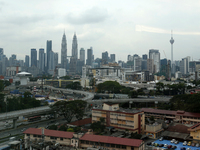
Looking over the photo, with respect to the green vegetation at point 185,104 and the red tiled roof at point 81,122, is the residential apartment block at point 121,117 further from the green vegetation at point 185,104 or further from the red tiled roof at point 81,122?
the green vegetation at point 185,104

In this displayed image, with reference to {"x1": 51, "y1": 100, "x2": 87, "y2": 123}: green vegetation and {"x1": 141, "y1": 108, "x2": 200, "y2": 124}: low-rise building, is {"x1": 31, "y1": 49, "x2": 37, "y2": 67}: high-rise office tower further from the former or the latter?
{"x1": 141, "y1": 108, "x2": 200, "y2": 124}: low-rise building

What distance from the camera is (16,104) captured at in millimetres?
19391

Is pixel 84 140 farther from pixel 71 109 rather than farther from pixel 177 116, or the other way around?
pixel 177 116

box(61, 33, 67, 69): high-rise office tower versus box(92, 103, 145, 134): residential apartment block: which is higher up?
box(61, 33, 67, 69): high-rise office tower

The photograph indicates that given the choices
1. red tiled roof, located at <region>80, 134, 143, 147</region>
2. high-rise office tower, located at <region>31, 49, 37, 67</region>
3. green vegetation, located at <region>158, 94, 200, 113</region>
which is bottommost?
red tiled roof, located at <region>80, 134, 143, 147</region>

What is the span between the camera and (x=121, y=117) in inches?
536

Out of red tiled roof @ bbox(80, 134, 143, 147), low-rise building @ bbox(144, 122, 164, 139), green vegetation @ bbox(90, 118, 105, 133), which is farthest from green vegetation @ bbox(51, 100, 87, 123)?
low-rise building @ bbox(144, 122, 164, 139)

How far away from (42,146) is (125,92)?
24.3m

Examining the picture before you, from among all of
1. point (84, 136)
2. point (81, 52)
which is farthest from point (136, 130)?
point (81, 52)

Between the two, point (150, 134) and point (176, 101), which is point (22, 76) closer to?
point (176, 101)

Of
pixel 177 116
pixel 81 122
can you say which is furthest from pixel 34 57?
pixel 177 116

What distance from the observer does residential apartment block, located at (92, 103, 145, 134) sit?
13.2 meters

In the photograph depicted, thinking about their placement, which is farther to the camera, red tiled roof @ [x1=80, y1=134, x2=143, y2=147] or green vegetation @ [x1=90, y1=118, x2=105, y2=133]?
green vegetation @ [x1=90, y1=118, x2=105, y2=133]

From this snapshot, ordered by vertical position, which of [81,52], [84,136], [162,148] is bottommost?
[162,148]
